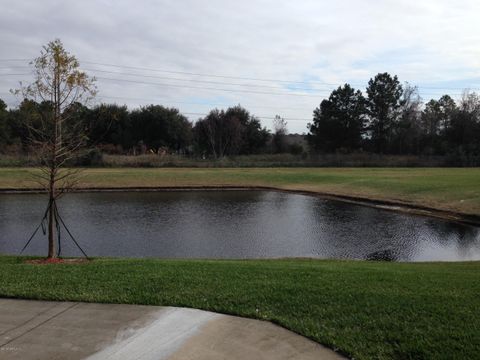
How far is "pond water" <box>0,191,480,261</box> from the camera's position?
52.4ft

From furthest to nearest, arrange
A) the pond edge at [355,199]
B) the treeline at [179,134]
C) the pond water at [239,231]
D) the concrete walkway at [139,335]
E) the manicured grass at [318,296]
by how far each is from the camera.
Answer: the treeline at [179,134], the pond edge at [355,199], the pond water at [239,231], the manicured grass at [318,296], the concrete walkway at [139,335]

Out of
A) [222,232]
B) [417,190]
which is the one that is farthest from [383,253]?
[417,190]

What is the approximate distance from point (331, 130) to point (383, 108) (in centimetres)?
981

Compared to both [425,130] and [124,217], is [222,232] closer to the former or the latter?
[124,217]

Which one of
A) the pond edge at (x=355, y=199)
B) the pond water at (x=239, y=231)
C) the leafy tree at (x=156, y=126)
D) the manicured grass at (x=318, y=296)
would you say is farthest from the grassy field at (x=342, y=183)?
the leafy tree at (x=156, y=126)

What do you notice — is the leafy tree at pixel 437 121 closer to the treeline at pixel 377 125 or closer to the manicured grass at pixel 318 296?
the treeline at pixel 377 125

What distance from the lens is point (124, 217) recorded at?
2388 centimetres

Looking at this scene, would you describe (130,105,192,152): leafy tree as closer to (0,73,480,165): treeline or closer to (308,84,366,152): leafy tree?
(0,73,480,165): treeline

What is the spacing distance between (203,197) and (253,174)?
16824 mm

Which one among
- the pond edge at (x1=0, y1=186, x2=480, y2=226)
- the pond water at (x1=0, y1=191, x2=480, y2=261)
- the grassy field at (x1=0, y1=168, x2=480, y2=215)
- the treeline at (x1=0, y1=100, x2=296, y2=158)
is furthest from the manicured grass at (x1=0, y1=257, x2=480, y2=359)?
the treeline at (x1=0, y1=100, x2=296, y2=158)

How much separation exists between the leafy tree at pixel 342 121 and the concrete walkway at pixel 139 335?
77106mm

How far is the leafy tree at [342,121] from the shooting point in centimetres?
8062

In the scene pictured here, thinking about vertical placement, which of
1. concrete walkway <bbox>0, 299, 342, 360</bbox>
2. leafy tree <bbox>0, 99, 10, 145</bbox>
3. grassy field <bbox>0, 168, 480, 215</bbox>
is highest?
leafy tree <bbox>0, 99, 10, 145</bbox>

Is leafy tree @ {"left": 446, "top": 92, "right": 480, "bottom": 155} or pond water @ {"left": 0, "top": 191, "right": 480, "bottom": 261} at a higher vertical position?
leafy tree @ {"left": 446, "top": 92, "right": 480, "bottom": 155}
